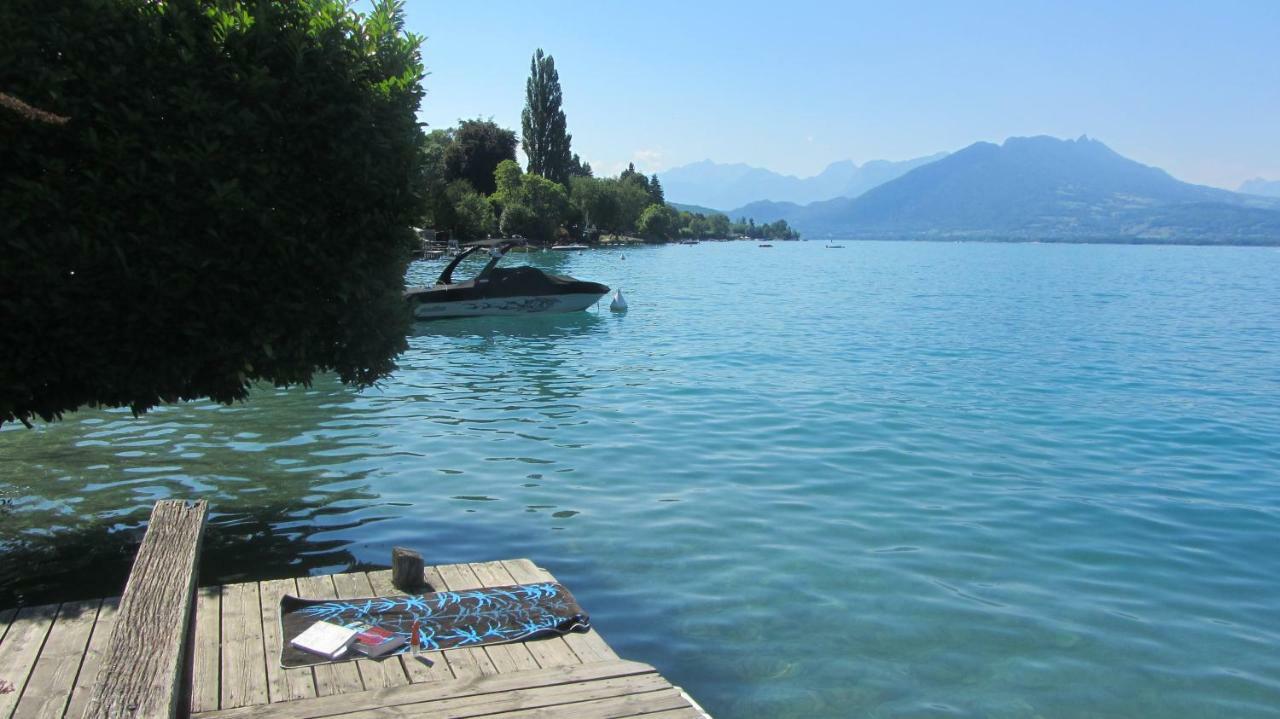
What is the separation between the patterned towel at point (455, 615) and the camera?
659 cm

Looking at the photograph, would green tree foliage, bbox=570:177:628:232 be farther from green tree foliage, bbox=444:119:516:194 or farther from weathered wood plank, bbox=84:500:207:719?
weathered wood plank, bbox=84:500:207:719

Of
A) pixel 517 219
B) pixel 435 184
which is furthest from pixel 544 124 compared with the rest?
pixel 435 184

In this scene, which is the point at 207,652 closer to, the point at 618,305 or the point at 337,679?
the point at 337,679

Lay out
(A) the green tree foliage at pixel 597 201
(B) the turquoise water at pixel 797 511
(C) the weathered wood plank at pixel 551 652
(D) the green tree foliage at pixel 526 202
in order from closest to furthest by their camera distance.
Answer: (C) the weathered wood plank at pixel 551 652
(B) the turquoise water at pixel 797 511
(D) the green tree foliage at pixel 526 202
(A) the green tree foliage at pixel 597 201

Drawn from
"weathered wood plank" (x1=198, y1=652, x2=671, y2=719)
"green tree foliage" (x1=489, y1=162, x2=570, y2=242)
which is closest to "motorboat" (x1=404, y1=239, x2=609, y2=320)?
"weathered wood plank" (x1=198, y1=652, x2=671, y2=719)

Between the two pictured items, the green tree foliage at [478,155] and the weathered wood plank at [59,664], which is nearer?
the weathered wood plank at [59,664]

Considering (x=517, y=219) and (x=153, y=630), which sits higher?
(x=517, y=219)

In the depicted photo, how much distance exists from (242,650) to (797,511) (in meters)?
7.24

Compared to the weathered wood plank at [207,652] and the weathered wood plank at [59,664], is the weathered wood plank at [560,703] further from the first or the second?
the weathered wood plank at [59,664]

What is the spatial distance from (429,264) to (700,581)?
215ft

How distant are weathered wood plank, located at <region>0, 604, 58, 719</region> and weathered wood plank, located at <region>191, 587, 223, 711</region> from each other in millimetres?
939

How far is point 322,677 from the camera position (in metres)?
5.89

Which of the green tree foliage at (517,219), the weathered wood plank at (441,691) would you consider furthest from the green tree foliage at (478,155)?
the weathered wood plank at (441,691)

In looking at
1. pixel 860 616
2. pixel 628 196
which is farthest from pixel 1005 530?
pixel 628 196
